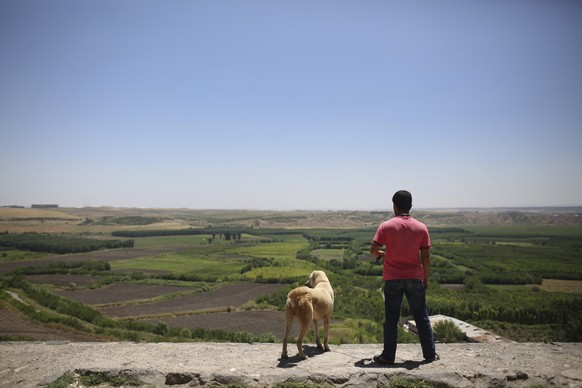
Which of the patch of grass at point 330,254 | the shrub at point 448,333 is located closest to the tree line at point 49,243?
the patch of grass at point 330,254

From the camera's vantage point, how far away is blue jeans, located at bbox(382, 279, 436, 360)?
5.29 metres

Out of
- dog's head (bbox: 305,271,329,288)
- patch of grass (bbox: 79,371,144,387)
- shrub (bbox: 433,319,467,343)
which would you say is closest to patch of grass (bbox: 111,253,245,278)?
shrub (bbox: 433,319,467,343)

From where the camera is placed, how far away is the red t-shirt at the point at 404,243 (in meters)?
5.26

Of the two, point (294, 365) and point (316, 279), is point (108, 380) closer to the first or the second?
point (294, 365)

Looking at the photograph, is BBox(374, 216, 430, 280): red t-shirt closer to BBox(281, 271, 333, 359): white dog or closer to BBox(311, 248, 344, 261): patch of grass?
BBox(281, 271, 333, 359): white dog

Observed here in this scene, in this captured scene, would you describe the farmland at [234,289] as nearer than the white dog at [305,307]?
No

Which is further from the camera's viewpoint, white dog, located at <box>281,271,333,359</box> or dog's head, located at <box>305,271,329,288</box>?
dog's head, located at <box>305,271,329,288</box>

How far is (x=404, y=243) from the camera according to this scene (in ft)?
17.2

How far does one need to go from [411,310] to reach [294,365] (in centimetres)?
200

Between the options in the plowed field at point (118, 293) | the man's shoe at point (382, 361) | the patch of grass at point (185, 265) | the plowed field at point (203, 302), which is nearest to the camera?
the man's shoe at point (382, 361)

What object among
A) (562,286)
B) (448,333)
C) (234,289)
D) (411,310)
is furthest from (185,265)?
(411,310)

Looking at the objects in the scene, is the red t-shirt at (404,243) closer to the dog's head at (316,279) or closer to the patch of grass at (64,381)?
the dog's head at (316,279)

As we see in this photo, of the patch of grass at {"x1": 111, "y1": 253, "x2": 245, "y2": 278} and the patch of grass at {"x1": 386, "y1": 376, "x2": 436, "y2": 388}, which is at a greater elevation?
the patch of grass at {"x1": 386, "y1": 376, "x2": 436, "y2": 388}

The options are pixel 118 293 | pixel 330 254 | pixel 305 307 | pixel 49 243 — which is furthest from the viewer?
pixel 330 254
